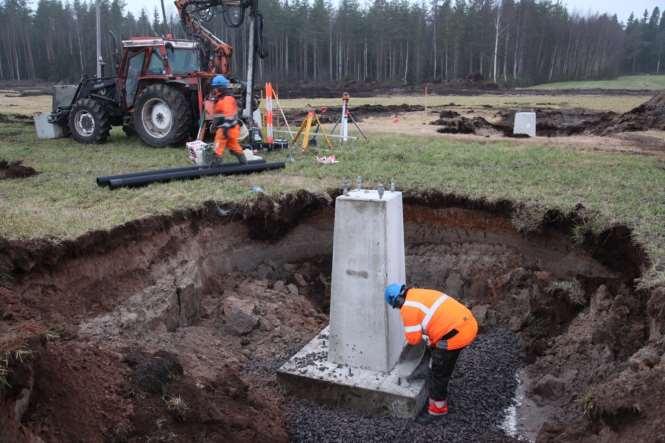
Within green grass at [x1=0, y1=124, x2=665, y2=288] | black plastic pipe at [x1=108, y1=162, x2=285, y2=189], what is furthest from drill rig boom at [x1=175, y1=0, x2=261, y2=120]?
black plastic pipe at [x1=108, y1=162, x2=285, y2=189]

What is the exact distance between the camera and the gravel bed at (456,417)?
511cm

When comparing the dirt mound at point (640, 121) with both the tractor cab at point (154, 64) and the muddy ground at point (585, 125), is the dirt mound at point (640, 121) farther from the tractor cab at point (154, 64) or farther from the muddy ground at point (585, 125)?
the tractor cab at point (154, 64)

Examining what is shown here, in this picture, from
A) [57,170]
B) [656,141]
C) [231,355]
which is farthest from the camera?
[656,141]

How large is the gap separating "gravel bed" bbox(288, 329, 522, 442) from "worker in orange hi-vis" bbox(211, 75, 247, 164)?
180 inches

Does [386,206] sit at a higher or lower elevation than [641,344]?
higher

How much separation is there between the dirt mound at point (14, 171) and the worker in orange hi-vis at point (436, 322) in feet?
21.4

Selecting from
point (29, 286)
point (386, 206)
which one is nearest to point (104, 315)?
point (29, 286)

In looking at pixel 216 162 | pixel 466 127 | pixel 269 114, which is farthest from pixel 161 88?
pixel 466 127

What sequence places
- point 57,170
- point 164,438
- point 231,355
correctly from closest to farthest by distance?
point 164,438 → point 231,355 → point 57,170

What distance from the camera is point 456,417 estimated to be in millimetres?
5395

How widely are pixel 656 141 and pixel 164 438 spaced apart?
12544 millimetres

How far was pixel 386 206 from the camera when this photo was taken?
5293mm

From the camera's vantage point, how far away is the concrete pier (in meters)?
5.36

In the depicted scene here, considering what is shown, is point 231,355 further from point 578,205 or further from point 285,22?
point 285,22
